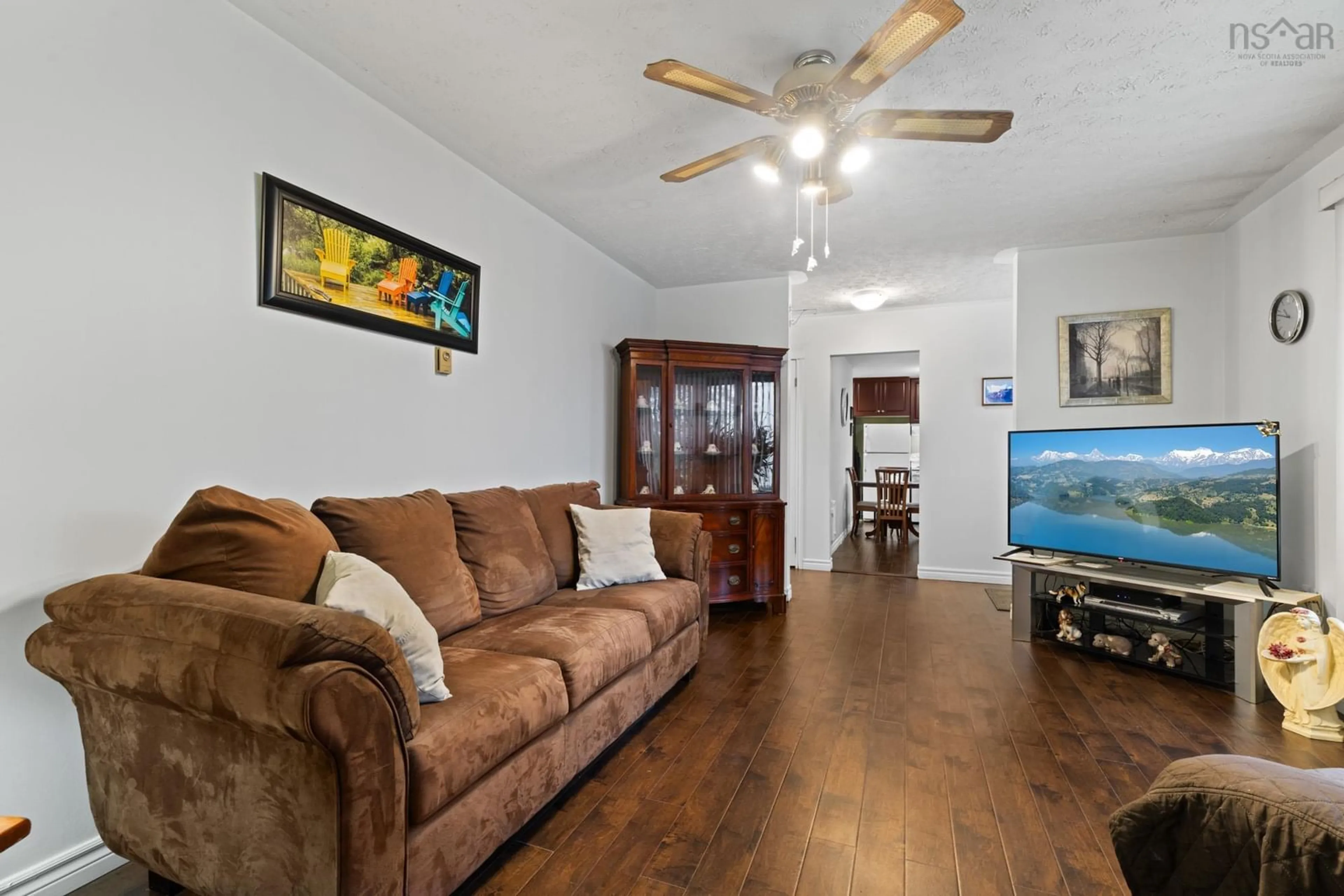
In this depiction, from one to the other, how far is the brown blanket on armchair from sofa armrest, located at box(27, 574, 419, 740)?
1291 millimetres

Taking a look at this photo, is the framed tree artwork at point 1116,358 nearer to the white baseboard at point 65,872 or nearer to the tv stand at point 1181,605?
the tv stand at point 1181,605

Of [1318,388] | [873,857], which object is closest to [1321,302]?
[1318,388]

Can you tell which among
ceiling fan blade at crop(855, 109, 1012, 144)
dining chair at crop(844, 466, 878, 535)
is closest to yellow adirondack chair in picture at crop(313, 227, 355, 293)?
ceiling fan blade at crop(855, 109, 1012, 144)

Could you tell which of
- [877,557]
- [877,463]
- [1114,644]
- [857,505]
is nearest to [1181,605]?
[1114,644]

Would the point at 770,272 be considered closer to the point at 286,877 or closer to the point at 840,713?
the point at 840,713

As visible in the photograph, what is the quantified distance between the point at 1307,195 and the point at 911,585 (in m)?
3.45

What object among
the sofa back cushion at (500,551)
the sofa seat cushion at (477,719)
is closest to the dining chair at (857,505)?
the sofa back cushion at (500,551)

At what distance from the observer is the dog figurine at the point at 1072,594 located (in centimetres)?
333

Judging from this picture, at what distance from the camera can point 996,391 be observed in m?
5.19

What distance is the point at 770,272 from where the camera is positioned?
4.61 metres

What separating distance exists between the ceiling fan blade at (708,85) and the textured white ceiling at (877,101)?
0.24 m

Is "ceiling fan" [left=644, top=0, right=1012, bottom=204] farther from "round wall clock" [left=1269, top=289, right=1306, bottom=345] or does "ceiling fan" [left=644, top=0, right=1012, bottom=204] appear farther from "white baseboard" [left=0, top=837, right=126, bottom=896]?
"white baseboard" [left=0, top=837, right=126, bottom=896]

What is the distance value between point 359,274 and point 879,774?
2.68 meters

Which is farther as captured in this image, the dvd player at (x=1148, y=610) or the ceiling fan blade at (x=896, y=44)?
the dvd player at (x=1148, y=610)
